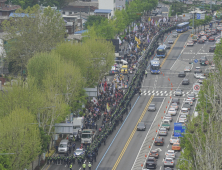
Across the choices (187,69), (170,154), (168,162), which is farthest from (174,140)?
(187,69)

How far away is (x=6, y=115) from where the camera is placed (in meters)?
76.2

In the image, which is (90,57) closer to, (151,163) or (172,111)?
(172,111)

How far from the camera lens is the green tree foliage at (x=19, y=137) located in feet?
226

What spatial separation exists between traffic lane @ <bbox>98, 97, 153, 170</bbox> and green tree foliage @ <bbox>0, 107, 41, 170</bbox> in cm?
1111

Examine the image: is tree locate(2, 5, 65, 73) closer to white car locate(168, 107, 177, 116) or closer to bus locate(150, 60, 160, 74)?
bus locate(150, 60, 160, 74)

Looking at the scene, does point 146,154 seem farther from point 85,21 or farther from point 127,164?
point 85,21

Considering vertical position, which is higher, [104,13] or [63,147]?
[104,13]

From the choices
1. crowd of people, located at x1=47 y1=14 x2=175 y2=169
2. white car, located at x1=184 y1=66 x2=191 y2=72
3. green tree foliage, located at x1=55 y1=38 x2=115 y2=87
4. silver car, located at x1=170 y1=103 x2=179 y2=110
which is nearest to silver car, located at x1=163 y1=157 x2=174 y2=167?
crowd of people, located at x1=47 y1=14 x2=175 y2=169

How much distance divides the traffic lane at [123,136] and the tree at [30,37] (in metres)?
25.8

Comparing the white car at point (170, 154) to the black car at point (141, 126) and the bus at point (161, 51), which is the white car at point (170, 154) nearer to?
the black car at point (141, 126)

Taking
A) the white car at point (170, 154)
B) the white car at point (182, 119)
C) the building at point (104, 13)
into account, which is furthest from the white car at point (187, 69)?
the building at point (104, 13)

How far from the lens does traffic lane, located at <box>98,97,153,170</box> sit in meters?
80.5

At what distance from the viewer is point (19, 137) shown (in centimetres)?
7006

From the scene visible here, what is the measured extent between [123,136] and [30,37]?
41.6 m
